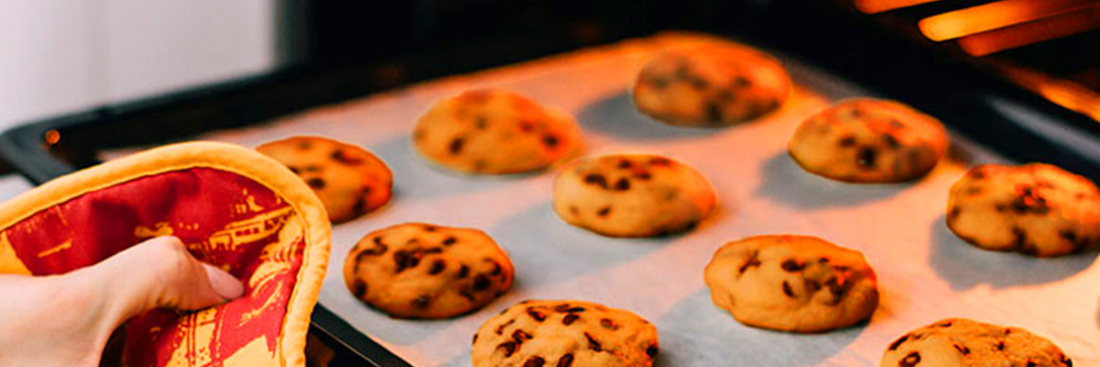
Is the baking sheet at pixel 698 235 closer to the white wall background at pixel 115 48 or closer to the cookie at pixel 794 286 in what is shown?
the cookie at pixel 794 286

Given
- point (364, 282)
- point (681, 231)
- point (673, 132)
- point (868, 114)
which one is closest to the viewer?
point (364, 282)

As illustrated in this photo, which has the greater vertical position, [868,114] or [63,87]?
[868,114]

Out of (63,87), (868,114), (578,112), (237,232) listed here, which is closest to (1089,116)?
(868,114)

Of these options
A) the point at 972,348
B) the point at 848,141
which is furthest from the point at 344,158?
the point at 972,348

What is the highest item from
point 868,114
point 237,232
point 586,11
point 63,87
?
point 237,232

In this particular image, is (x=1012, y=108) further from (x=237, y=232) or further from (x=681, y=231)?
(x=237, y=232)

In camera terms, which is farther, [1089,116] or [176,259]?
[1089,116]
